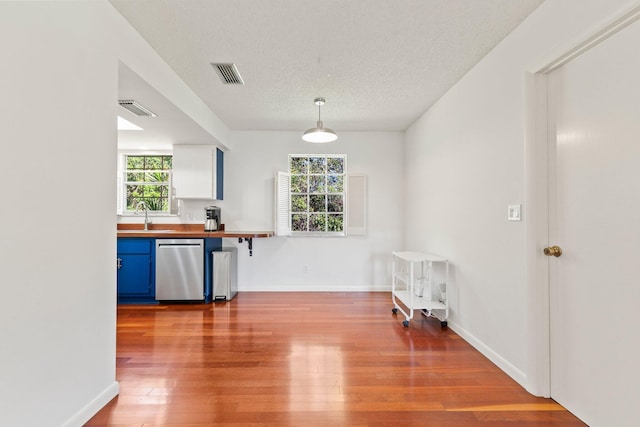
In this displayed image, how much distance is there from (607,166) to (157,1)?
2.75 m

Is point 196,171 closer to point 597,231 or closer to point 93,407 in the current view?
point 93,407

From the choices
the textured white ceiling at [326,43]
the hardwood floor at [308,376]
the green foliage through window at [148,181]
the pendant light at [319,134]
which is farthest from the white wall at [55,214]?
the green foliage through window at [148,181]

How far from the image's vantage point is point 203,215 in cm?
463

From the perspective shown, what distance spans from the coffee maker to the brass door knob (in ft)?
12.8

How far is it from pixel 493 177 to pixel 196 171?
12.3 ft

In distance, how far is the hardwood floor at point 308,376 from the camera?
1.71 m

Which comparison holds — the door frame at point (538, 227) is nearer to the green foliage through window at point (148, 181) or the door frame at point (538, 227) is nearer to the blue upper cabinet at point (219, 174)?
the blue upper cabinet at point (219, 174)

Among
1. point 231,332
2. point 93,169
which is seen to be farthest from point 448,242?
point 93,169

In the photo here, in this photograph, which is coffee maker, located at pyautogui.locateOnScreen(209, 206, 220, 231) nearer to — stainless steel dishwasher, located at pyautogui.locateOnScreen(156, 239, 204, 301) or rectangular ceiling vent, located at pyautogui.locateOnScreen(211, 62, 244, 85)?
stainless steel dishwasher, located at pyautogui.locateOnScreen(156, 239, 204, 301)

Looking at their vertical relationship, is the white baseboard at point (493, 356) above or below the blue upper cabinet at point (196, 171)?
below

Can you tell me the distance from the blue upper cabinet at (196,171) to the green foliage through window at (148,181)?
0.50 metres

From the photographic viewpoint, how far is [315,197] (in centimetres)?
465

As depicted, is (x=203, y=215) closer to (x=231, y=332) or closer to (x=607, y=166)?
(x=231, y=332)

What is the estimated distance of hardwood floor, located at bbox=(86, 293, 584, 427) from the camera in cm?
171
